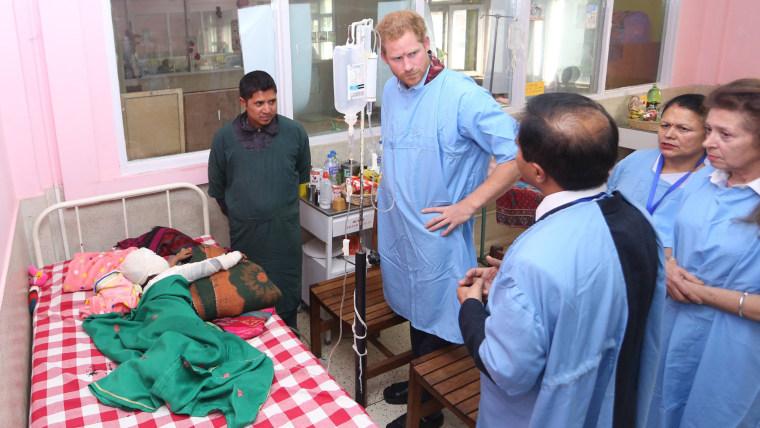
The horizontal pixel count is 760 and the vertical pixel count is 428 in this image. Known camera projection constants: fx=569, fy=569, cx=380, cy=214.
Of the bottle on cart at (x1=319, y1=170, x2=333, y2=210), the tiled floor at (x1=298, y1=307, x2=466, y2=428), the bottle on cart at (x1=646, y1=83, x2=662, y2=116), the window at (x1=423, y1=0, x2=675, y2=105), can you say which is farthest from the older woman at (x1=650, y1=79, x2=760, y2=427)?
the bottle on cart at (x1=646, y1=83, x2=662, y2=116)

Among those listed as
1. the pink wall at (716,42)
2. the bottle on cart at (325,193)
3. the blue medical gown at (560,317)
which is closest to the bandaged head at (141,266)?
the bottle on cart at (325,193)

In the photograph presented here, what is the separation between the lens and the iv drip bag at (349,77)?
6.10ft

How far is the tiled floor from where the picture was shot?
2699 mm

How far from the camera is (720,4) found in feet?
17.7

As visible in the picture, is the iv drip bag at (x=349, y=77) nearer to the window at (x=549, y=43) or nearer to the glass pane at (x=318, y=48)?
the glass pane at (x=318, y=48)

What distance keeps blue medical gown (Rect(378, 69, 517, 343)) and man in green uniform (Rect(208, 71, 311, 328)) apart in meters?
0.68

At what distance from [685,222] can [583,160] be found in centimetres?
78

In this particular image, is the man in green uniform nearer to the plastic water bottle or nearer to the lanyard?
the plastic water bottle

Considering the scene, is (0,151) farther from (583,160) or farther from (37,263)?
(583,160)

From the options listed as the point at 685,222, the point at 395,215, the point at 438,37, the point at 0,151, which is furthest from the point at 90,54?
the point at 685,222

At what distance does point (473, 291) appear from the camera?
1.50 metres

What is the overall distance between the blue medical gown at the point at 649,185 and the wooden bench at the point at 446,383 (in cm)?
87

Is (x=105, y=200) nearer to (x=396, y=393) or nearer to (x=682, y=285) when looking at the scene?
(x=396, y=393)

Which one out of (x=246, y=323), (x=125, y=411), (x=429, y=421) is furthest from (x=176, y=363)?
(x=429, y=421)
